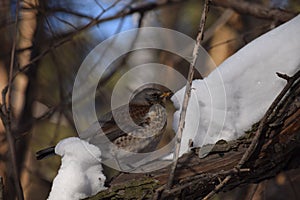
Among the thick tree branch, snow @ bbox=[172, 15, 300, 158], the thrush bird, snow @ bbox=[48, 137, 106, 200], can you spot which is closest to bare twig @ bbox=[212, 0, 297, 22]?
the thrush bird

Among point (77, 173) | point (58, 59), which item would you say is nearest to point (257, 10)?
point (58, 59)

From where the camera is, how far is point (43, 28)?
170 inches

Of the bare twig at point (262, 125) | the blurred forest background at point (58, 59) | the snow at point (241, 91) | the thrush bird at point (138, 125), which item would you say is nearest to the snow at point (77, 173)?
the thrush bird at point (138, 125)

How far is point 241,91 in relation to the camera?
2.56 meters

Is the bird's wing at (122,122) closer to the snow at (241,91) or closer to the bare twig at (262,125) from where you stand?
the snow at (241,91)

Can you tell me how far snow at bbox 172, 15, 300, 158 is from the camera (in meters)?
2.50

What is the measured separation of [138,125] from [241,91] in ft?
2.50

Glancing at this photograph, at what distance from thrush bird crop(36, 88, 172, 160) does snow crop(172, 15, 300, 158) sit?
1.56 feet

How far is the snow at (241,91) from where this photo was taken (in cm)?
250

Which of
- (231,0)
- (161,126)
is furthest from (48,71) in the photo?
(161,126)

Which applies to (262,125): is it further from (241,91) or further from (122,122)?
(122,122)

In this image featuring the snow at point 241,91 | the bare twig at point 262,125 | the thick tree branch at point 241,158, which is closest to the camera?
the bare twig at point 262,125

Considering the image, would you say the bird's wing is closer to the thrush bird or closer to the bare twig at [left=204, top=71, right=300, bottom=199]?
the thrush bird

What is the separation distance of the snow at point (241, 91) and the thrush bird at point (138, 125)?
476 mm
